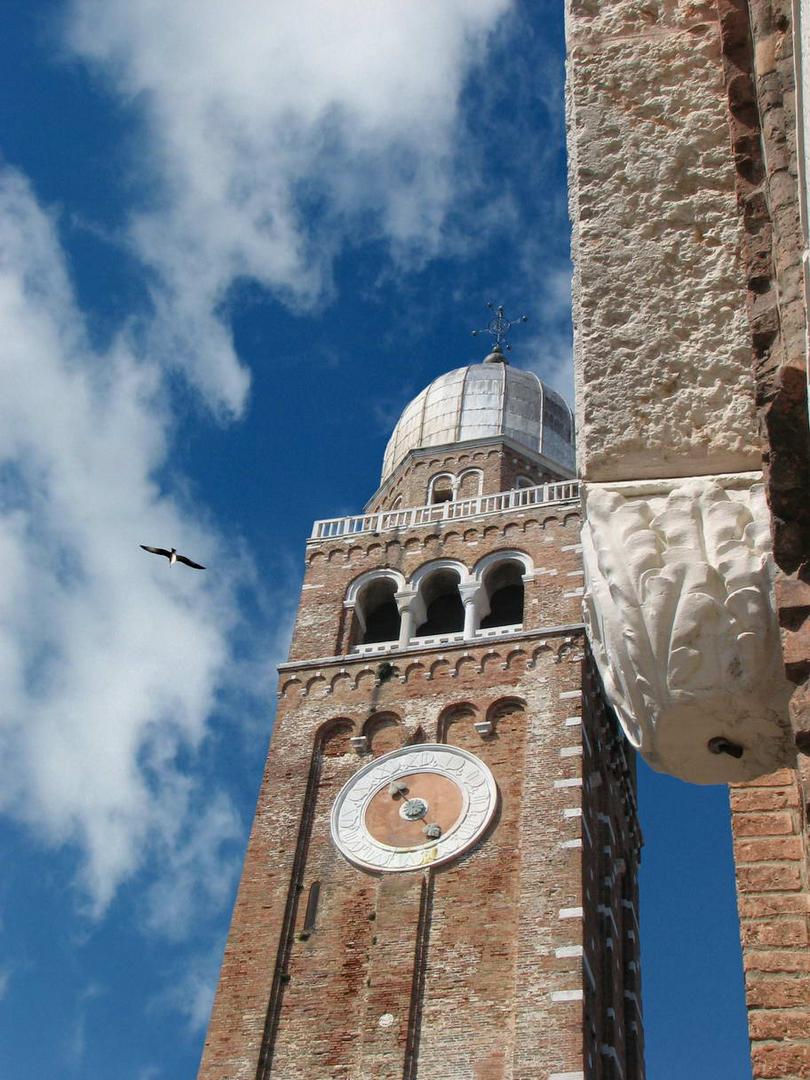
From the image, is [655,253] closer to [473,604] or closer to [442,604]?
[473,604]

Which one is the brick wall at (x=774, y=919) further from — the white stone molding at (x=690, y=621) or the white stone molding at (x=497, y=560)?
the white stone molding at (x=497, y=560)

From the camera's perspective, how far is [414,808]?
20.4 meters

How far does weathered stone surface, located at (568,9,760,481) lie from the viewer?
347cm

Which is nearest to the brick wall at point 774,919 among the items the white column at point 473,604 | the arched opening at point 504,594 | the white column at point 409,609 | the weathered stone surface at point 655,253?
the weathered stone surface at point 655,253

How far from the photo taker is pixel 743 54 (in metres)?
3.35

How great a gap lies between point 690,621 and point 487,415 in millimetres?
26555

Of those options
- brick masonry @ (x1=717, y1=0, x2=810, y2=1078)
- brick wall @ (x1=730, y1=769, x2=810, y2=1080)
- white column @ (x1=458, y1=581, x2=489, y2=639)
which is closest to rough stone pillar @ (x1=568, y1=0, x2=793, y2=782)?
brick masonry @ (x1=717, y1=0, x2=810, y2=1078)

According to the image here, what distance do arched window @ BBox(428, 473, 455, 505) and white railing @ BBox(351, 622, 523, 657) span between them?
208 inches

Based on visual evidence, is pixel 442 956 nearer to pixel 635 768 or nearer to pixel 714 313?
pixel 635 768

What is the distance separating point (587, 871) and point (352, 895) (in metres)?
3.15

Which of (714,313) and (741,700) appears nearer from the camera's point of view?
(741,700)

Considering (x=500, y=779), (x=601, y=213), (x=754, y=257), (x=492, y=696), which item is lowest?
(x=754, y=257)

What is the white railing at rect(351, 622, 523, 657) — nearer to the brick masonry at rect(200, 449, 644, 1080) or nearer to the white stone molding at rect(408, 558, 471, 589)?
the brick masonry at rect(200, 449, 644, 1080)

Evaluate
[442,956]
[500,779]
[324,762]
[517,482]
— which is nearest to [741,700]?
[442,956]
